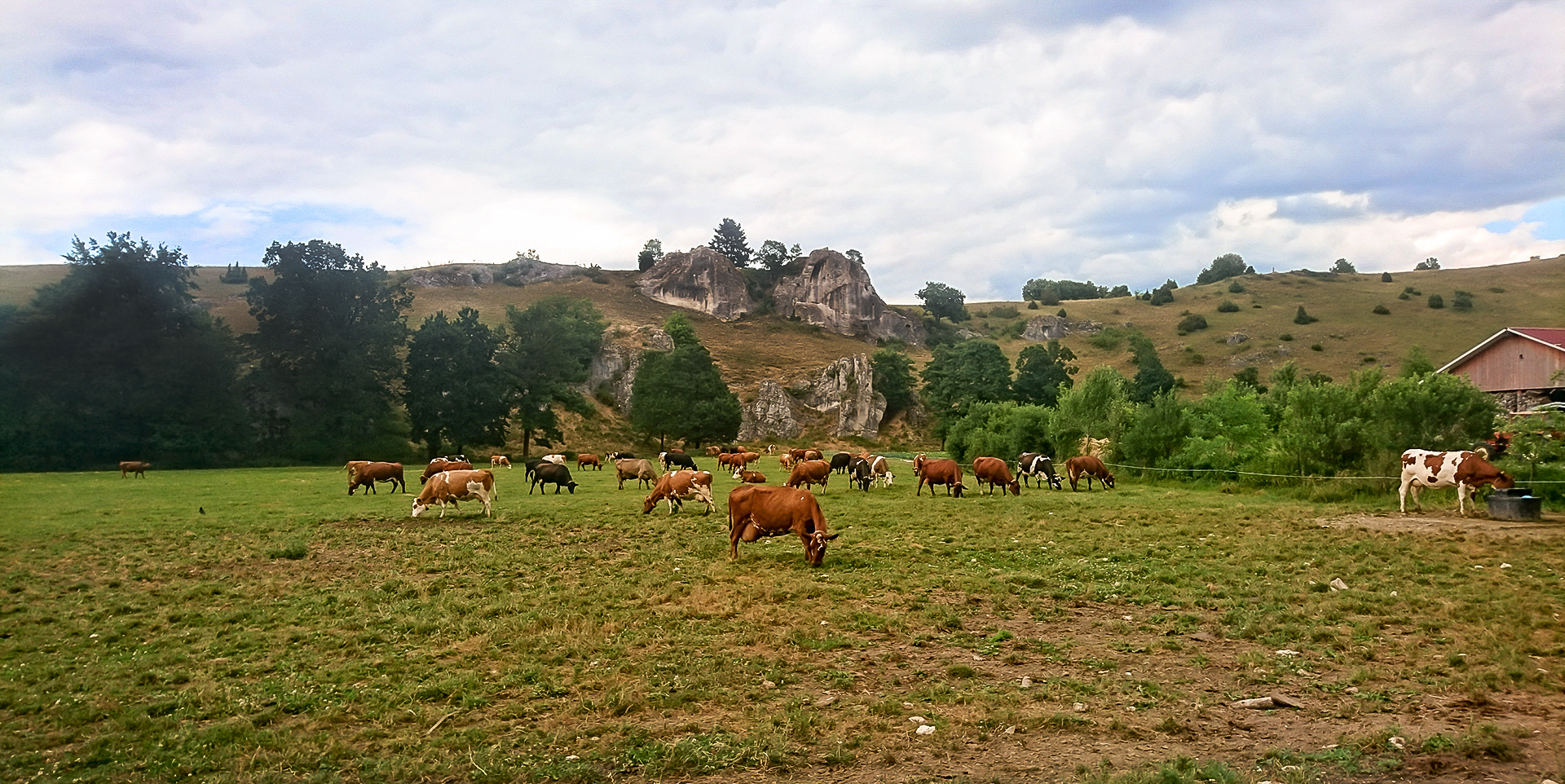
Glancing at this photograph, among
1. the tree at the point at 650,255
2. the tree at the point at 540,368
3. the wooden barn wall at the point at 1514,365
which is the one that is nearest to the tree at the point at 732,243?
the tree at the point at 650,255

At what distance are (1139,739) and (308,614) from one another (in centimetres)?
982

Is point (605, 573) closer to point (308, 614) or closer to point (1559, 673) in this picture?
point (308, 614)

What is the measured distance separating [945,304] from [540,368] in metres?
99.6

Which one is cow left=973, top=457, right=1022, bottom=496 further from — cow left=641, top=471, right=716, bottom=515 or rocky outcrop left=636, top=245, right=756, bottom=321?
rocky outcrop left=636, top=245, right=756, bottom=321

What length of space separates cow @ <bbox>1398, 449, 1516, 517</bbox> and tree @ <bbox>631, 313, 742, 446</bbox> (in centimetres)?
5922

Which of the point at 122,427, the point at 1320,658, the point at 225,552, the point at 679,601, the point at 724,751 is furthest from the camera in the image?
the point at 122,427

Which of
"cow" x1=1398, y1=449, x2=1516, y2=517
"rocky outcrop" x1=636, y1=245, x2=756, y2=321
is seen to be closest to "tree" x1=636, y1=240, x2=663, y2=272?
"rocky outcrop" x1=636, y1=245, x2=756, y2=321

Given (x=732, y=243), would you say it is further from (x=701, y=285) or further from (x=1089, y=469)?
(x=1089, y=469)

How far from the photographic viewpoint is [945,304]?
155m

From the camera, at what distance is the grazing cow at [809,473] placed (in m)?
28.7

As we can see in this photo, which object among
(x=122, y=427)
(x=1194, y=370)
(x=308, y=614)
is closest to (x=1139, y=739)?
(x=308, y=614)

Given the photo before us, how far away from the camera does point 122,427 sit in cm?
5031

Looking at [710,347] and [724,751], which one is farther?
[710,347]

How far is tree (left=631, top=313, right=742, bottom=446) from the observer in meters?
75.7
